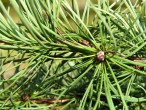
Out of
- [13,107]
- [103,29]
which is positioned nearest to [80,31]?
[103,29]

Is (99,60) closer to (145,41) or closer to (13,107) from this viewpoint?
(145,41)

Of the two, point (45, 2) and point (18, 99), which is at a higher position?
point (45, 2)

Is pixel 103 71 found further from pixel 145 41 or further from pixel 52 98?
pixel 52 98

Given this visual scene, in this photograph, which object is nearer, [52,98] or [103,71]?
[103,71]

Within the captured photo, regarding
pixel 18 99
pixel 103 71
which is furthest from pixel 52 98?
pixel 103 71

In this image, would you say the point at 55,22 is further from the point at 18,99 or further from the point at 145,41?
the point at 18,99

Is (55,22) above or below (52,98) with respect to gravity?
above

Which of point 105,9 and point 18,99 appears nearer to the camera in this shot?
point 105,9
